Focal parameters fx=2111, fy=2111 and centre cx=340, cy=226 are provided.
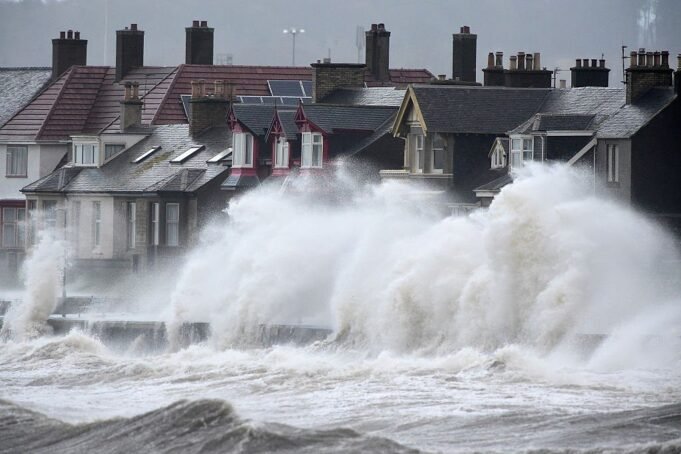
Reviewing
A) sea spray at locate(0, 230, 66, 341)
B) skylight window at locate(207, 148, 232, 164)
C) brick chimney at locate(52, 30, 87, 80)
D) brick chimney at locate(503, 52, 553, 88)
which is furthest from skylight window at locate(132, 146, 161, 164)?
brick chimney at locate(503, 52, 553, 88)

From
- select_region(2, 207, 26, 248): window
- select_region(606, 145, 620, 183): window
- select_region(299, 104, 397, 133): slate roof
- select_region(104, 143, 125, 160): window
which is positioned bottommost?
select_region(2, 207, 26, 248): window

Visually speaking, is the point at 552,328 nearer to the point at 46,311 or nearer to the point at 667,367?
the point at 667,367

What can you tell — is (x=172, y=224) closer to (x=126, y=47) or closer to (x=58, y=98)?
(x=58, y=98)

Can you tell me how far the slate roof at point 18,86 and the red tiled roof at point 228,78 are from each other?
5285mm

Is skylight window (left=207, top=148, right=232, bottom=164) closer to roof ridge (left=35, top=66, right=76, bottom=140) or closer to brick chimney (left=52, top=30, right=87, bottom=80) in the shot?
roof ridge (left=35, top=66, right=76, bottom=140)

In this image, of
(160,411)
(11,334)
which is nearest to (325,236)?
(11,334)

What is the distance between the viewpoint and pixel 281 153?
5519cm

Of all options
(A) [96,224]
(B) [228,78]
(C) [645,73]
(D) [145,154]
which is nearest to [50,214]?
(A) [96,224]

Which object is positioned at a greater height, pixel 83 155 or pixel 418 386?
pixel 83 155

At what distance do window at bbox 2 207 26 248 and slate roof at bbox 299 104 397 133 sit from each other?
15392 millimetres

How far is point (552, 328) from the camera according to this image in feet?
124

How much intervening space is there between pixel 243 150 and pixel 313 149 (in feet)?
10.1

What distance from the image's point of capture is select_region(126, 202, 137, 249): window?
2361 inches

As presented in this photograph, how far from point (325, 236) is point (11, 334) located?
28.3 feet
